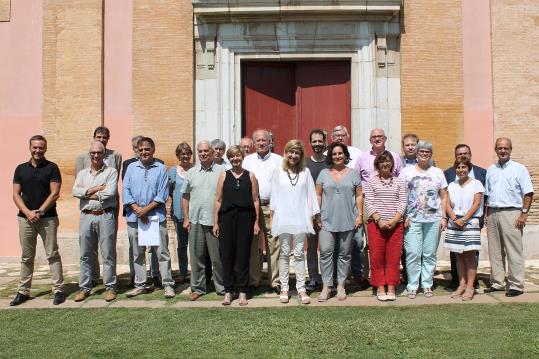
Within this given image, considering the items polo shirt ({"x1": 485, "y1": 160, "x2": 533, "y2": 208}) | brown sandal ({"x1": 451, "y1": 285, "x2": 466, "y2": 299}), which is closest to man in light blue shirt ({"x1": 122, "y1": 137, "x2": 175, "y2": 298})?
brown sandal ({"x1": 451, "y1": 285, "x2": 466, "y2": 299})

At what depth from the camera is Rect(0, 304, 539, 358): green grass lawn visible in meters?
4.43

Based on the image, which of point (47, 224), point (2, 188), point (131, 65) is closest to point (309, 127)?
point (131, 65)

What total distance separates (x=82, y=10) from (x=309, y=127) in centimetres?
462

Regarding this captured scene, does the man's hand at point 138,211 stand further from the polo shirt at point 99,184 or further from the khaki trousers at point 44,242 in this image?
the khaki trousers at point 44,242

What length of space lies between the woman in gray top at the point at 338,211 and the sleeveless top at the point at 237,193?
0.81m

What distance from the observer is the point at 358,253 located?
7023 mm

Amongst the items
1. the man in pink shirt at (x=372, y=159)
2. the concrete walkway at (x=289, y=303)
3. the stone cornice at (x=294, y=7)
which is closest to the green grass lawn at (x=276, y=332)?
the concrete walkway at (x=289, y=303)

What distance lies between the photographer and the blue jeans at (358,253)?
22.8 ft

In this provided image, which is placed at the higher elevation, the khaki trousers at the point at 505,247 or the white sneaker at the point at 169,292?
the khaki trousers at the point at 505,247

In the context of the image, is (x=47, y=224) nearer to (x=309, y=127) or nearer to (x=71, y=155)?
(x=71, y=155)

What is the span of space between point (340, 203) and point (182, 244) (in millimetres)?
2394

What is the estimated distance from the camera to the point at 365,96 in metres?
9.82

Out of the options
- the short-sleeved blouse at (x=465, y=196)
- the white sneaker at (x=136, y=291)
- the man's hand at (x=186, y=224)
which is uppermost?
the short-sleeved blouse at (x=465, y=196)

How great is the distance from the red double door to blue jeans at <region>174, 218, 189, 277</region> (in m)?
3.14
